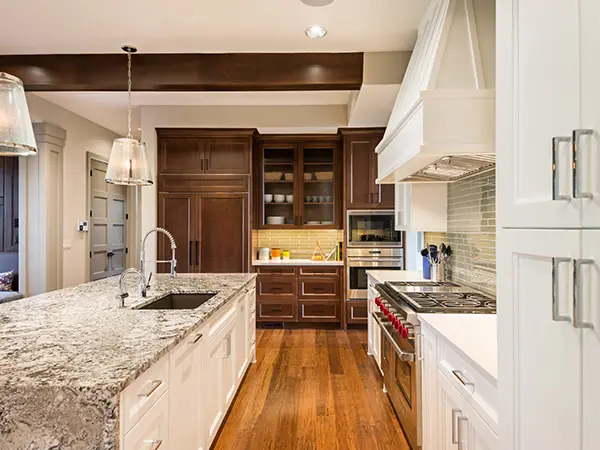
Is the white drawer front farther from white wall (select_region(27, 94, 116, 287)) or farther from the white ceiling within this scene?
white wall (select_region(27, 94, 116, 287))

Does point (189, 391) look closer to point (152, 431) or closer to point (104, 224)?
point (152, 431)

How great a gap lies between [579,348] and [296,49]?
10.2 ft

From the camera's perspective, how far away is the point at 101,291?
2746 mm

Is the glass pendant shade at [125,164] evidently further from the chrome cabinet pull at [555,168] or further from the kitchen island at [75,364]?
the chrome cabinet pull at [555,168]

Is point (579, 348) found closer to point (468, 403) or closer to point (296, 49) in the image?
point (468, 403)

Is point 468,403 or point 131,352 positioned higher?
point 131,352

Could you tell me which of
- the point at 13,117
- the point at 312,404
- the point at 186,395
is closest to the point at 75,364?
the point at 186,395

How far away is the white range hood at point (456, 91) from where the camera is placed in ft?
6.63

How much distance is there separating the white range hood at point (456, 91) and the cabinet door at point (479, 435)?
46.6 inches

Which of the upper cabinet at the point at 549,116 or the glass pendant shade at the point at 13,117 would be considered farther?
the glass pendant shade at the point at 13,117

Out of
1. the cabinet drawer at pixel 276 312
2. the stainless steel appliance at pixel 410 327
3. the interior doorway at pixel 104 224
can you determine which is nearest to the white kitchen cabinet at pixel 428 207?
the stainless steel appliance at pixel 410 327

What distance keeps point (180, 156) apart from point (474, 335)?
4317mm

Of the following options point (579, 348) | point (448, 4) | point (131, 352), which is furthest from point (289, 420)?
point (448, 4)

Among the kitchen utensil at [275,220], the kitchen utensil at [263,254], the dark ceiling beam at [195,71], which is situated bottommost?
the kitchen utensil at [263,254]
